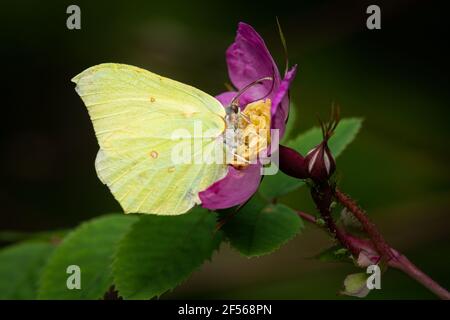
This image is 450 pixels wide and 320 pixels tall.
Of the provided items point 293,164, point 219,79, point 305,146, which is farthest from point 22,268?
point 219,79

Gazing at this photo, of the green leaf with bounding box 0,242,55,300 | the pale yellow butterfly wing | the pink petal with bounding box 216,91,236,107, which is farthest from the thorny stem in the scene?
the green leaf with bounding box 0,242,55,300

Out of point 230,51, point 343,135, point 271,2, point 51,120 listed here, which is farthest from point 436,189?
point 51,120

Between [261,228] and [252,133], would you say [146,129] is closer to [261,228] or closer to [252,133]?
[252,133]

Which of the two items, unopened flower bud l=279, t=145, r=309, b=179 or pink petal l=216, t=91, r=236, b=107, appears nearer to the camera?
unopened flower bud l=279, t=145, r=309, b=179

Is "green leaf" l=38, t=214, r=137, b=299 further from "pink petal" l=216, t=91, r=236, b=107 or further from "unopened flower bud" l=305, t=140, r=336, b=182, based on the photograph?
"unopened flower bud" l=305, t=140, r=336, b=182

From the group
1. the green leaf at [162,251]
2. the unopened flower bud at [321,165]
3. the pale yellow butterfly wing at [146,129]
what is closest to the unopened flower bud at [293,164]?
the unopened flower bud at [321,165]

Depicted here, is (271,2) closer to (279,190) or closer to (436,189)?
(436,189)

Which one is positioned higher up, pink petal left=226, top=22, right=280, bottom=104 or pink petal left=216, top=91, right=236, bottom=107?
pink petal left=226, top=22, right=280, bottom=104
